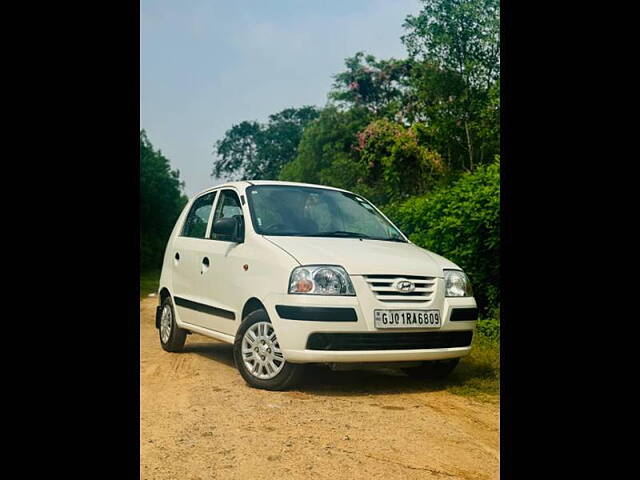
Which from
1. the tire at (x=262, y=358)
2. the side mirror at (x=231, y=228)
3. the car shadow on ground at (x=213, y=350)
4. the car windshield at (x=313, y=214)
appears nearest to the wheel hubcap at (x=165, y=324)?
the car shadow on ground at (x=213, y=350)

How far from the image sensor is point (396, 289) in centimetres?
529

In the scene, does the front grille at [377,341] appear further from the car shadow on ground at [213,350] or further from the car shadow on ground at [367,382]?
the car shadow on ground at [213,350]

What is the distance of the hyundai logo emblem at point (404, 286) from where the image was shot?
5.30 metres

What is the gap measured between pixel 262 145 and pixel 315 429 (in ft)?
202

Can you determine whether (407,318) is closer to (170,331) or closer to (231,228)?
(231,228)

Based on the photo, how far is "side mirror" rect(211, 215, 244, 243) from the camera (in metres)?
5.78

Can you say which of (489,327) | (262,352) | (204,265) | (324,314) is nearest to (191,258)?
(204,265)

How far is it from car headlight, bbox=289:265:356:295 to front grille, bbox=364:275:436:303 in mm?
181

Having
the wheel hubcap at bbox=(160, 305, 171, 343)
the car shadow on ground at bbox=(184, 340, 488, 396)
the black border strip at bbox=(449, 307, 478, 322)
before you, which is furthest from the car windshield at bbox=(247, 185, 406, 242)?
the wheel hubcap at bbox=(160, 305, 171, 343)

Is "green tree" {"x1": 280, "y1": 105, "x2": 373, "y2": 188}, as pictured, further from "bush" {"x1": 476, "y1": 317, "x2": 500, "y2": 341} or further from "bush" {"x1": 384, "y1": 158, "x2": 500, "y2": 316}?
"bush" {"x1": 476, "y1": 317, "x2": 500, "y2": 341}
